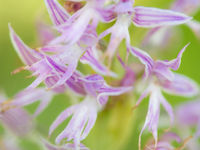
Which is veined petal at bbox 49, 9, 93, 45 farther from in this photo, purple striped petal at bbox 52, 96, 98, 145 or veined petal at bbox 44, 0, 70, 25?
purple striped petal at bbox 52, 96, 98, 145

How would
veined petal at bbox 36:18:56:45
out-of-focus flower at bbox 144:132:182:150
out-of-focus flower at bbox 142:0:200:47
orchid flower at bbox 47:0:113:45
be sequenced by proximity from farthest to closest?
1. veined petal at bbox 36:18:56:45
2. out-of-focus flower at bbox 142:0:200:47
3. out-of-focus flower at bbox 144:132:182:150
4. orchid flower at bbox 47:0:113:45

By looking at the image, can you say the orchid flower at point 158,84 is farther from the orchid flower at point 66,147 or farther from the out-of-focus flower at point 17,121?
the out-of-focus flower at point 17,121

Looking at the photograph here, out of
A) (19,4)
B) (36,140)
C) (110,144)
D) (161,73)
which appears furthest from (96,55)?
(19,4)

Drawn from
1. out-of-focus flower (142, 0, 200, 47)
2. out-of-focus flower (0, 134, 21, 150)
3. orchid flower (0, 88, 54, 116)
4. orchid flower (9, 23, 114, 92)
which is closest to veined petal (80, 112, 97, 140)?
orchid flower (9, 23, 114, 92)

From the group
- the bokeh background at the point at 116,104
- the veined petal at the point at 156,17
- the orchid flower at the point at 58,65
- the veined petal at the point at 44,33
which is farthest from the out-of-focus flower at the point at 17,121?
the veined petal at the point at 156,17

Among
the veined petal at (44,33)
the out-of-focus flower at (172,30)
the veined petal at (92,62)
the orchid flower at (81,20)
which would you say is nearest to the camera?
the orchid flower at (81,20)
